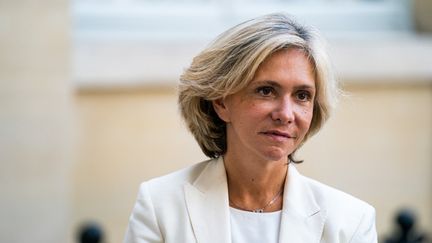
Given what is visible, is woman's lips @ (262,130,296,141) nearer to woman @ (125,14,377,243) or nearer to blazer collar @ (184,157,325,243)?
woman @ (125,14,377,243)

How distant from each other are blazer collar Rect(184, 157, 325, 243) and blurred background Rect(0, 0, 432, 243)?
364 cm

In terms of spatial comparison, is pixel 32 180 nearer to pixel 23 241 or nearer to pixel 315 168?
pixel 23 241

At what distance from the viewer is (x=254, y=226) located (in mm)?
3645

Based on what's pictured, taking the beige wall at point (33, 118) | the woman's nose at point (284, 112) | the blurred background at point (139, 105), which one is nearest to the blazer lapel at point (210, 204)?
the woman's nose at point (284, 112)

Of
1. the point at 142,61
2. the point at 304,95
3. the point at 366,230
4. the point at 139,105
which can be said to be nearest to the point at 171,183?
the point at 304,95

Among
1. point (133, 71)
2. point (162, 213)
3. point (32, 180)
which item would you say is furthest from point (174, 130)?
point (162, 213)

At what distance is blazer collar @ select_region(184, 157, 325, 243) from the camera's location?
361 centimetres

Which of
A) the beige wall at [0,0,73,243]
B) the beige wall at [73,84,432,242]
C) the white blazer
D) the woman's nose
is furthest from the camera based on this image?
the beige wall at [73,84,432,242]

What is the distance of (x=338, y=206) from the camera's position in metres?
3.68

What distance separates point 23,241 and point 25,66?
1103 millimetres

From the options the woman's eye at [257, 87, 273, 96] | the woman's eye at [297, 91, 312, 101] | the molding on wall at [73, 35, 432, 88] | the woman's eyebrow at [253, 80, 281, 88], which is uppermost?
the woman's eyebrow at [253, 80, 281, 88]

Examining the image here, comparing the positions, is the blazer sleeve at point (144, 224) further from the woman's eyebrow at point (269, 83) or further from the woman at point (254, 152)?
the woman's eyebrow at point (269, 83)

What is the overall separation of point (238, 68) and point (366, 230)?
0.65m

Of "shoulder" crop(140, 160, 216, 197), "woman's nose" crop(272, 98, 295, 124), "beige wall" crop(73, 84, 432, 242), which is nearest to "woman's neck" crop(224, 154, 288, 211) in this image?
"shoulder" crop(140, 160, 216, 197)
